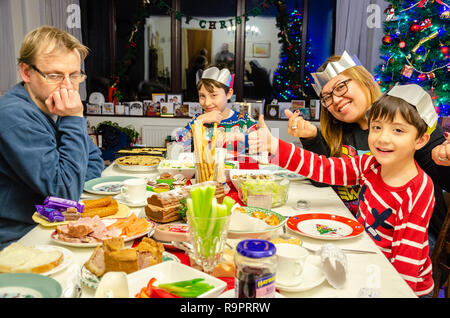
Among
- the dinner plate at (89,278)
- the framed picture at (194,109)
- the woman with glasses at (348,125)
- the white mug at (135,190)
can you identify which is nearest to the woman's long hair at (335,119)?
the woman with glasses at (348,125)

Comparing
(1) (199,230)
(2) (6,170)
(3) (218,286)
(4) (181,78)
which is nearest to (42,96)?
(2) (6,170)

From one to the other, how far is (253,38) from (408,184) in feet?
15.6

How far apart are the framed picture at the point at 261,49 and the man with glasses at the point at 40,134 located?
4.53 metres

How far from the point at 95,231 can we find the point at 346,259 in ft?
2.39

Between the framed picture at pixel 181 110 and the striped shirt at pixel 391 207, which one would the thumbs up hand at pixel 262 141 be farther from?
the framed picture at pixel 181 110

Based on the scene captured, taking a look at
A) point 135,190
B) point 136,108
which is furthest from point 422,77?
point 136,108

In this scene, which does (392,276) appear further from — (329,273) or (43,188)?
(43,188)

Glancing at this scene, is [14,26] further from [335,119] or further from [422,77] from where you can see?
[422,77]

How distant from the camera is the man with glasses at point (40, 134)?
1365 mm

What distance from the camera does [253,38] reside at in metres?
5.80

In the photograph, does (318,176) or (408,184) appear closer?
(408,184)

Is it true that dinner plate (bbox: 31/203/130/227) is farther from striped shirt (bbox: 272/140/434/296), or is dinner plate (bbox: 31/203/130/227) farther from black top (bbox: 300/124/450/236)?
black top (bbox: 300/124/450/236)

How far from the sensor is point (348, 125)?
2139mm

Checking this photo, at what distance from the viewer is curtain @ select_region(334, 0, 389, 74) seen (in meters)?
5.20
